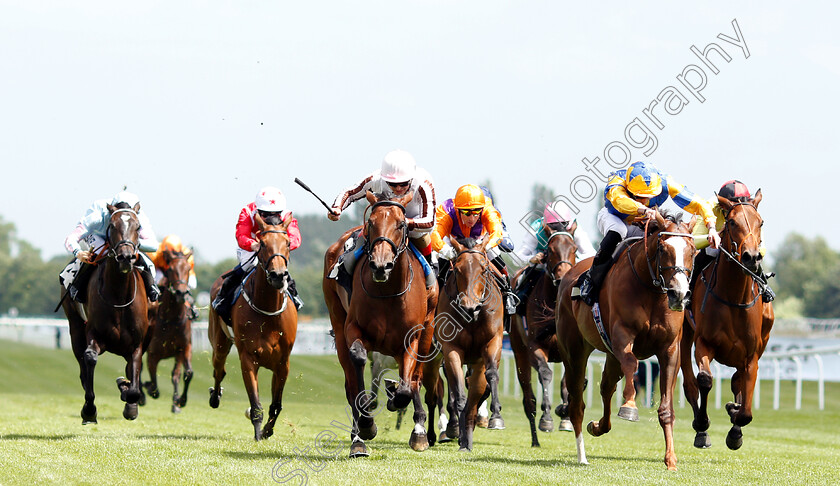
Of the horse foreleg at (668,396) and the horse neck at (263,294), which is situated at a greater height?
the horse neck at (263,294)

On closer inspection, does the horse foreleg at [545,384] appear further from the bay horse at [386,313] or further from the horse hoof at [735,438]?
the bay horse at [386,313]

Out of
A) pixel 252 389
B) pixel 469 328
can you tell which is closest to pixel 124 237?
pixel 252 389

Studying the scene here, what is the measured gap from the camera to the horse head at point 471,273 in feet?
31.1

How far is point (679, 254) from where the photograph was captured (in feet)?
27.7

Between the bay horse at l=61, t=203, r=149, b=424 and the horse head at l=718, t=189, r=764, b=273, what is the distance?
559cm

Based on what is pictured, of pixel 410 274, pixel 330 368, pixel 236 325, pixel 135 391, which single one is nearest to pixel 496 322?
pixel 410 274

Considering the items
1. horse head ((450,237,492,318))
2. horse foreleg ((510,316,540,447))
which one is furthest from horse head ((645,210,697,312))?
horse foreleg ((510,316,540,447))

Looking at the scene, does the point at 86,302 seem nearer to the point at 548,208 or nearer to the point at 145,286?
the point at 145,286

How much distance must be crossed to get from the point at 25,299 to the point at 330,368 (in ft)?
292

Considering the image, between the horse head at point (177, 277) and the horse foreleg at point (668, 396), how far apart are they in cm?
865

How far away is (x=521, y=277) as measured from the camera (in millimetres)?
13102

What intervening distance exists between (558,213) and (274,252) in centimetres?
433

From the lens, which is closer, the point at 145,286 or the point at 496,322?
the point at 496,322

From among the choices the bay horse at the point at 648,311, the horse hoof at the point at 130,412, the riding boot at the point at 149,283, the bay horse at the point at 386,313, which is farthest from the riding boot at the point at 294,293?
the bay horse at the point at 648,311
